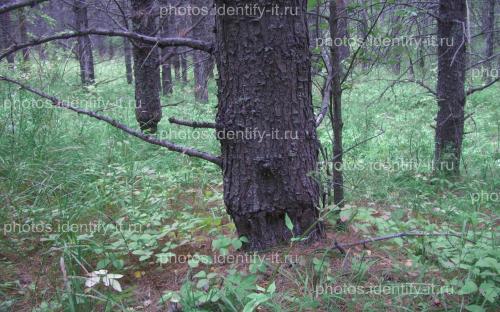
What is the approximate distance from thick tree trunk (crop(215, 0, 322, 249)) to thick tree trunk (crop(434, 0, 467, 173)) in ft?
9.89

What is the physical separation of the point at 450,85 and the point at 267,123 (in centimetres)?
348

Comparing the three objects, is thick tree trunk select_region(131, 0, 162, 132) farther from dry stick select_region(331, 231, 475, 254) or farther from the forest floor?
dry stick select_region(331, 231, 475, 254)

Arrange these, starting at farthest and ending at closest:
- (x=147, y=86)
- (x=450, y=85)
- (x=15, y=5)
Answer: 1. (x=147, y=86)
2. (x=450, y=85)
3. (x=15, y=5)

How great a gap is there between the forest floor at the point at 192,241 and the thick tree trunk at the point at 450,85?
1.00ft

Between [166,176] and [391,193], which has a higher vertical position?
[166,176]

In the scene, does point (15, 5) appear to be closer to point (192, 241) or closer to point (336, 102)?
point (192, 241)

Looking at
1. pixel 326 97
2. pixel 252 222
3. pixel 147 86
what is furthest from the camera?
pixel 147 86

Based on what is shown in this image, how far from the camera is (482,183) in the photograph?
4758mm

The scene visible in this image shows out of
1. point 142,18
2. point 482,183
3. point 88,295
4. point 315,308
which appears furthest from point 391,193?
point 142,18

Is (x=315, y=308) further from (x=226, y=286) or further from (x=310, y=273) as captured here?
(x=226, y=286)

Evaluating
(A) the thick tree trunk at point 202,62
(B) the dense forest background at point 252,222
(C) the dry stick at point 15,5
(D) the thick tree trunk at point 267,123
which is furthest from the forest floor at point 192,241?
(C) the dry stick at point 15,5

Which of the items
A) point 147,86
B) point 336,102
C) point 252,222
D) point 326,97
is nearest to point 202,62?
point 326,97

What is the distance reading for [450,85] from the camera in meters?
5.09

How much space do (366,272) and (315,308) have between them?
427mm
